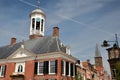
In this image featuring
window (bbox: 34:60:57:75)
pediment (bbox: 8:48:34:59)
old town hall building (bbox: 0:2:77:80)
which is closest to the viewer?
window (bbox: 34:60:57:75)

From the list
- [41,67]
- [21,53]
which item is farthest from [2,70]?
[41,67]

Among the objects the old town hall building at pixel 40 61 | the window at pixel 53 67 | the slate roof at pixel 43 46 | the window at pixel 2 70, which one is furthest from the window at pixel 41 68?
the window at pixel 2 70

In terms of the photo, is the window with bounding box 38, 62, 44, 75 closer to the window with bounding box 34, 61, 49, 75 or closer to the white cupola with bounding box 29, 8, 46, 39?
the window with bounding box 34, 61, 49, 75

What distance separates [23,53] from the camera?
33375mm

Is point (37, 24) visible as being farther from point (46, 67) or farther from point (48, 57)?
point (46, 67)

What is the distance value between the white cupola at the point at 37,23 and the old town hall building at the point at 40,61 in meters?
0.81

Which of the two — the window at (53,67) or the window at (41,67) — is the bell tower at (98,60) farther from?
the window at (53,67)

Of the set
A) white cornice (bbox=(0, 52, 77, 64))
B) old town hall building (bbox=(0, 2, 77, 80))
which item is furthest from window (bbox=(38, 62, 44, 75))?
white cornice (bbox=(0, 52, 77, 64))

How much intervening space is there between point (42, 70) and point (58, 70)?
3.09 m

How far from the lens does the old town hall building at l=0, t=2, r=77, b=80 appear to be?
1162 inches

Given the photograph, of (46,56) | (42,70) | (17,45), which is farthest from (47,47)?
(17,45)

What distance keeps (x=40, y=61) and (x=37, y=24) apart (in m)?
11.2

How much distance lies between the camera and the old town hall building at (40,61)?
29516 millimetres

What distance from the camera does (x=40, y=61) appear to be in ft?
101
